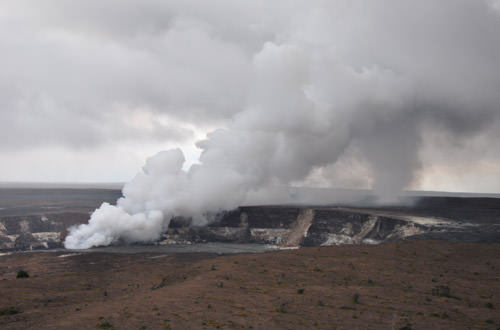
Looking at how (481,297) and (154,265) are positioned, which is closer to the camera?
(481,297)

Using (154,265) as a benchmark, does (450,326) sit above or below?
above

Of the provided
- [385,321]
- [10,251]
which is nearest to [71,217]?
[10,251]

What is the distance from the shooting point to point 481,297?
31.8 metres

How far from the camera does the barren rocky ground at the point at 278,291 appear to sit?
2505cm

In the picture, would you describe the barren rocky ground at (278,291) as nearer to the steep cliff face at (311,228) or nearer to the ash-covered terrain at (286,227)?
the steep cliff face at (311,228)

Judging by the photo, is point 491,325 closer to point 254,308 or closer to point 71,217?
point 254,308

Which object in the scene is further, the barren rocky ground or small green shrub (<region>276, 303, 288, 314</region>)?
small green shrub (<region>276, 303, 288, 314</region>)

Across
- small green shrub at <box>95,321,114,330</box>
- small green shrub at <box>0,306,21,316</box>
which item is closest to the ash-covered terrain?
small green shrub at <box>0,306,21,316</box>

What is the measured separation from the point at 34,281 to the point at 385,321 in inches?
1457

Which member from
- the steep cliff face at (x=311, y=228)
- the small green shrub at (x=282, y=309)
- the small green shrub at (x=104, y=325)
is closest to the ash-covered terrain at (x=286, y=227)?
the steep cliff face at (x=311, y=228)

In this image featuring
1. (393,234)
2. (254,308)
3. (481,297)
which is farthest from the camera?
(393,234)

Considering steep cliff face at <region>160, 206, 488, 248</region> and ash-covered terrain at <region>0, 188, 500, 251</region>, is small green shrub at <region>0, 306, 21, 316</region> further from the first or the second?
steep cliff face at <region>160, 206, 488, 248</region>

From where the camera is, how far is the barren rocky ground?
25.0m

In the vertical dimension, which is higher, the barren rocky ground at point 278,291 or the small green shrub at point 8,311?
the barren rocky ground at point 278,291
